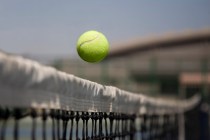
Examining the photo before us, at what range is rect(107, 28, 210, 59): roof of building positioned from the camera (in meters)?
43.2

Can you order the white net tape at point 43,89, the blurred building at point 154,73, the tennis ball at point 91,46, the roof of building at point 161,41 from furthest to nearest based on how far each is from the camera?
the roof of building at point 161,41
the blurred building at point 154,73
the tennis ball at point 91,46
the white net tape at point 43,89

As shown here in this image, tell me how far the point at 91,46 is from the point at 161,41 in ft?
126

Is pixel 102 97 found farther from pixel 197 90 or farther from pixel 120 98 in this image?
pixel 197 90

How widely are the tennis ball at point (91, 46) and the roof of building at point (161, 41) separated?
1465 inches

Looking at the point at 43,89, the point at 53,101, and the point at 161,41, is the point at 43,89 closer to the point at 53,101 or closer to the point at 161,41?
the point at 53,101

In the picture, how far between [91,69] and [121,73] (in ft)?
5.38

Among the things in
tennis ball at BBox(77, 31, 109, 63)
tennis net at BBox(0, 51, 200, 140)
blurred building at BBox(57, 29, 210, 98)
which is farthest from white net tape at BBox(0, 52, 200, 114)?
blurred building at BBox(57, 29, 210, 98)

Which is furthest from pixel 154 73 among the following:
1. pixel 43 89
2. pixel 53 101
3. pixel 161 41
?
pixel 43 89

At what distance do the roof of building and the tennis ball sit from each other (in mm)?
37202

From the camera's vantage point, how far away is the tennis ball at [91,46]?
620 centimetres

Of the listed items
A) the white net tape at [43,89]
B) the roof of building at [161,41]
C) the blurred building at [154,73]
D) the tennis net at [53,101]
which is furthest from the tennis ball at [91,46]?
the roof of building at [161,41]

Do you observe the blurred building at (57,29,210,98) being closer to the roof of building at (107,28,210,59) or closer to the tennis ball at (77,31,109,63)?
the roof of building at (107,28,210,59)

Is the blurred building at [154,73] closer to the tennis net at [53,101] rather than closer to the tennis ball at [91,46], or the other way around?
the tennis ball at [91,46]

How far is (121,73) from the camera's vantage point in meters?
27.9
